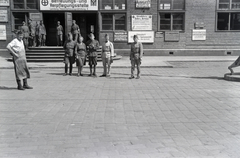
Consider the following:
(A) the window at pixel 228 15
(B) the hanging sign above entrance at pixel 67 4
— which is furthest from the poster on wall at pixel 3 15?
(A) the window at pixel 228 15

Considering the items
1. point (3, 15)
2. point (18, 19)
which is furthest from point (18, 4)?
point (3, 15)

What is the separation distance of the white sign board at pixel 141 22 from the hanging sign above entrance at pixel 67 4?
2980 mm

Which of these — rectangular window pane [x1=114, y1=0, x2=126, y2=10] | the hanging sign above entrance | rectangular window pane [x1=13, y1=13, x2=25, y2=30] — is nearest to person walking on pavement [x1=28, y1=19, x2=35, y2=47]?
rectangular window pane [x1=13, y1=13, x2=25, y2=30]

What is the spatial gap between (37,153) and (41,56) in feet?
50.2

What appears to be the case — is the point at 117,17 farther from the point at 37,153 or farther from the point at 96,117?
the point at 37,153

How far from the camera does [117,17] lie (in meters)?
21.7

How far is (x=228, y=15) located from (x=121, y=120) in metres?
18.2

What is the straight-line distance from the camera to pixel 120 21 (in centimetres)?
2175

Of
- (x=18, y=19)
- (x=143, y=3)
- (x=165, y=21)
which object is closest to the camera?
(x=143, y=3)

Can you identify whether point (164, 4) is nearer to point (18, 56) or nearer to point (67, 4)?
point (67, 4)

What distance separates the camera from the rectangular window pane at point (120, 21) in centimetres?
2172

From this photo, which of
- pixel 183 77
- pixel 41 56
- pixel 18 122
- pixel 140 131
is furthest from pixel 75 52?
pixel 140 131

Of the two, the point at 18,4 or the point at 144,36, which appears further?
the point at 144,36

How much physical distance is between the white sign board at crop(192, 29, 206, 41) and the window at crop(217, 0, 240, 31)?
1207 millimetres
